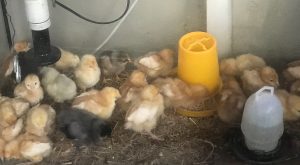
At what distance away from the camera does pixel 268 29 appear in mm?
2238

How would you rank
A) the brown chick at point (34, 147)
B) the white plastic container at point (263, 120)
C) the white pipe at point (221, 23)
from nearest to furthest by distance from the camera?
the white plastic container at point (263, 120) → the brown chick at point (34, 147) → the white pipe at point (221, 23)

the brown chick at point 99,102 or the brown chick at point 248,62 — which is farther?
the brown chick at point 248,62

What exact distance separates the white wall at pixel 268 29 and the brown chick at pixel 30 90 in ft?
2.73

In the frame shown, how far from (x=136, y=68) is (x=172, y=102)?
0.33 meters

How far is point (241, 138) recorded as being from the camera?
193 cm

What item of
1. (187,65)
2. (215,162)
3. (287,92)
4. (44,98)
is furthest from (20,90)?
(287,92)

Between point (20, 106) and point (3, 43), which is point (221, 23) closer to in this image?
point (20, 106)

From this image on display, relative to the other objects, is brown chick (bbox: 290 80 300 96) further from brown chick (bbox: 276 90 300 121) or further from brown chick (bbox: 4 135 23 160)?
brown chick (bbox: 4 135 23 160)

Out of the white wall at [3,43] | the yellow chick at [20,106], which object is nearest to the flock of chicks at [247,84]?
the yellow chick at [20,106]

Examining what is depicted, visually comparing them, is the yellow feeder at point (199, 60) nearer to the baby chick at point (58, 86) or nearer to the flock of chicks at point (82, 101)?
the flock of chicks at point (82, 101)

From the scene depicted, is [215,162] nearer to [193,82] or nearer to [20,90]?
[193,82]

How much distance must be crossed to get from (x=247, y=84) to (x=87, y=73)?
628mm

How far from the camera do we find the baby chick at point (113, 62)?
2.31m

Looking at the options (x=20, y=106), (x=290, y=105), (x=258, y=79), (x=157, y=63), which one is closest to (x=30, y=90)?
(x=20, y=106)
